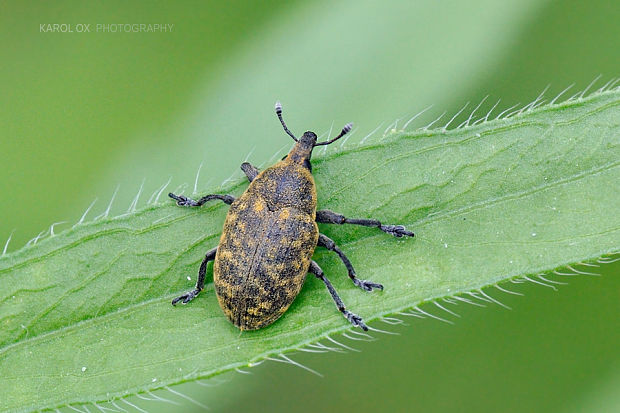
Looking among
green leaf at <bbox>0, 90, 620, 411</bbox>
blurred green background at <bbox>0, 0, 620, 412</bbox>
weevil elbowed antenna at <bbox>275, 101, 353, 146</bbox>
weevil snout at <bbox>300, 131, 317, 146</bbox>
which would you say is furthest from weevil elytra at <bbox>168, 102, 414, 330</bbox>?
blurred green background at <bbox>0, 0, 620, 412</bbox>

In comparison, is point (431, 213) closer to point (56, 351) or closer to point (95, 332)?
point (95, 332)

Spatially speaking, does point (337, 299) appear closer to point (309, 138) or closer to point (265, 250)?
point (265, 250)

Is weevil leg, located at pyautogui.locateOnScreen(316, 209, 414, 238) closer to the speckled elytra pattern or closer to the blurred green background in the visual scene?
the speckled elytra pattern

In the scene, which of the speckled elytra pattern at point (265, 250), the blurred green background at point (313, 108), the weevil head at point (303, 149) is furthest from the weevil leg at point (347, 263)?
the blurred green background at point (313, 108)

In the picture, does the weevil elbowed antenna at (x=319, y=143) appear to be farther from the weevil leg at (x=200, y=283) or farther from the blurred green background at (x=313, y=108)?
the weevil leg at (x=200, y=283)

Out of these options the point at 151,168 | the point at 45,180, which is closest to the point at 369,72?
the point at 151,168

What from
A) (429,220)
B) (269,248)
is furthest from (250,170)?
(429,220)
